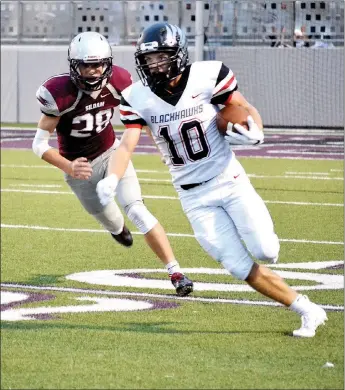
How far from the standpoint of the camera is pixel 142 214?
7852 mm

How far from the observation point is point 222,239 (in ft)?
21.3

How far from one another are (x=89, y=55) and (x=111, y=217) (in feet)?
4.76

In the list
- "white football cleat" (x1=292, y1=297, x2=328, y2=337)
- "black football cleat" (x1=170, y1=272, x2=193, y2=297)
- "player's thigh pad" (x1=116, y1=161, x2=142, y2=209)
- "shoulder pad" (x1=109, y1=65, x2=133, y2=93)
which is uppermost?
"shoulder pad" (x1=109, y1=65, x2=133, y2=93)

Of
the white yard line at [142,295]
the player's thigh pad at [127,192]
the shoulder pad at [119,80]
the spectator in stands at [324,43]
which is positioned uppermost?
the shoulder pad at [119,80]

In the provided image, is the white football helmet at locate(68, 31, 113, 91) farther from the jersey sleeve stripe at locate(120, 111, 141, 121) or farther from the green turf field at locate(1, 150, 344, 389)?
the green turf field at locate(1, 150, 344, 389)

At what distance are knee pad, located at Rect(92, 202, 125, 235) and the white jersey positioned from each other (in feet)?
6.60

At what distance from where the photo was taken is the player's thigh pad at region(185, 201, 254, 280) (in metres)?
6.43

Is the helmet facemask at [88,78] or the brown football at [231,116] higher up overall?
the helmet facemask at [88,78]

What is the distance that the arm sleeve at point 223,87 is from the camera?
6500 mm

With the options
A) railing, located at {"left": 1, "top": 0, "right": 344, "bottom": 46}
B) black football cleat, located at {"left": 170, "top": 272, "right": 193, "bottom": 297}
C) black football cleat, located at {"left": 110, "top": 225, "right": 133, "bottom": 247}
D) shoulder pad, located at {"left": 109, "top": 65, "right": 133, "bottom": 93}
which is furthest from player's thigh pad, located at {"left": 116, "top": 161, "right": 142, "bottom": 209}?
railing, located at {"left": 1, "top": 0, "right": 344, "bottom": 46}

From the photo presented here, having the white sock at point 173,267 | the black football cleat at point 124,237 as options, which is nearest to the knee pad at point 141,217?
the white sock at point 173,267

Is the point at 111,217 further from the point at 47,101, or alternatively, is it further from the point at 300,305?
the point at 300,305

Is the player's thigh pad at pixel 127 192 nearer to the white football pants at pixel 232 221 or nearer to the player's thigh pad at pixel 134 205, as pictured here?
the player's thigh pad at pixel 134 205

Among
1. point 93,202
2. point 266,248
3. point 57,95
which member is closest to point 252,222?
point 266,248
